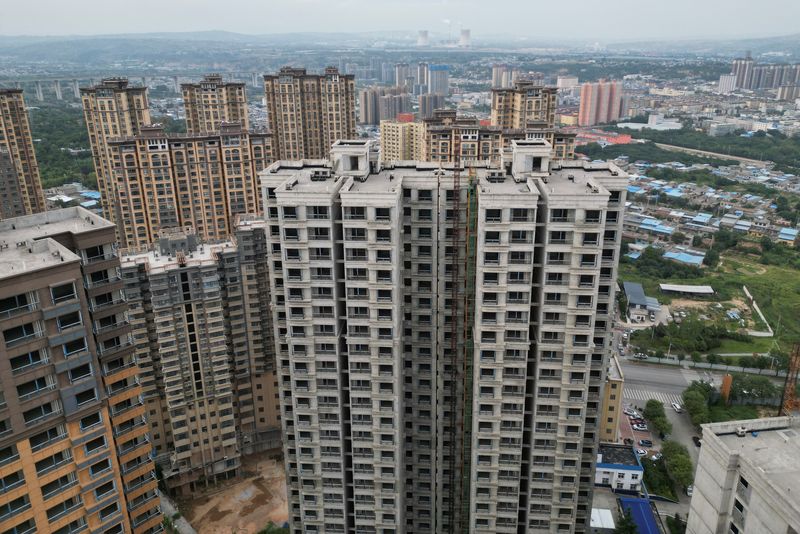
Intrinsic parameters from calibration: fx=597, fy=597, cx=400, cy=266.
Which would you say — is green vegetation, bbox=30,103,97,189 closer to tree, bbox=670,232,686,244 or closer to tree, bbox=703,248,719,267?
tree, bbox=670,232,686,244

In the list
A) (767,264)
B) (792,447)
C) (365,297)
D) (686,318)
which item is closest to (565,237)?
(365,297)

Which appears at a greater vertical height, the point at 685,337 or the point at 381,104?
the point at 381,104

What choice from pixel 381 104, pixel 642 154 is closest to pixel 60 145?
pixel 381 104

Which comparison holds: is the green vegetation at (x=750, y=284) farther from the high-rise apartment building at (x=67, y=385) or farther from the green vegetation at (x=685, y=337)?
the high-rise apartment building at (x=67, y=385)

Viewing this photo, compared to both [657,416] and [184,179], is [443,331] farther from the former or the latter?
[184,179]

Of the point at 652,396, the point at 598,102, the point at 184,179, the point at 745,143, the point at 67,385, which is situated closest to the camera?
the point at 67,385

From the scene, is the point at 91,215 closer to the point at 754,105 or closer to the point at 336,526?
the point at 336,526

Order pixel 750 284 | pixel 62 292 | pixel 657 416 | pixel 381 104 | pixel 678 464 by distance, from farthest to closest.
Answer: pixel 381 104 → pixel 750 284 → pixel 657 416 → pixel 678 464 → pixel 62 292
